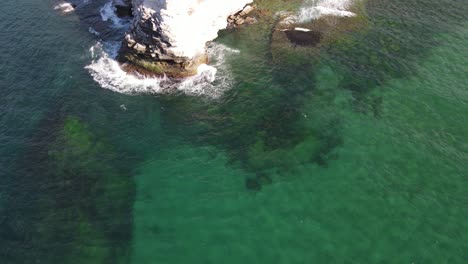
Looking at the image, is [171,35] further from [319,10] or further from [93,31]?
[319,10]

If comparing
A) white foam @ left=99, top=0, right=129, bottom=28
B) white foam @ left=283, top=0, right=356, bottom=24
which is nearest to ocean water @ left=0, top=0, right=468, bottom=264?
white foam @ left=99, top=0, right=129, bottom=28

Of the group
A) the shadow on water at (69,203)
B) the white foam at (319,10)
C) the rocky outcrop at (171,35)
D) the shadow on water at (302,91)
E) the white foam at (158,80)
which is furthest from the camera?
the white foam at (319,10)

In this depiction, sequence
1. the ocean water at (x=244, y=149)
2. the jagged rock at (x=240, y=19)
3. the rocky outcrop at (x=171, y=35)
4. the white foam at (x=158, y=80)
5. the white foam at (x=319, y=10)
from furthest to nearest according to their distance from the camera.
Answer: the white foam at (x=319, y=10) < the jagged rock at (x=240, y=19) < the white foam at (x=158, y=80) < the rocky outcrop at (x=171, y=35) < the ocean water at (x=244, y=149)

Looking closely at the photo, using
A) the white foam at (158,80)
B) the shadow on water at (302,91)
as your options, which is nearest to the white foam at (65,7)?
the white foam at (158,80)

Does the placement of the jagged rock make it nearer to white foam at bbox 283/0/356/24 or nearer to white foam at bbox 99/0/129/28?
white foam at bbox 283/0/356/24

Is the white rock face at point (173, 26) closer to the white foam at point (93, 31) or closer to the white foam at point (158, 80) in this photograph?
the white foam at point (158, 80)

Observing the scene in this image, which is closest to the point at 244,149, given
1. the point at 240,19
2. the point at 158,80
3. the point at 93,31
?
the point at 158,80

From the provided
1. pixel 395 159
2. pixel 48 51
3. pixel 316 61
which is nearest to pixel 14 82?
pixel 48 51
